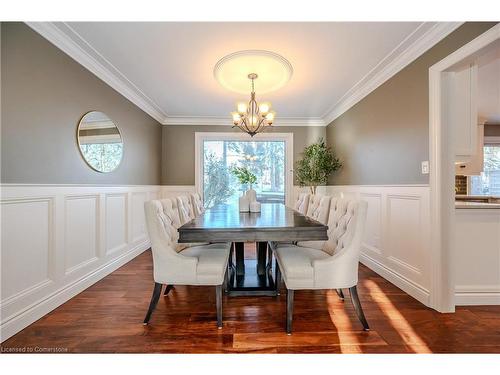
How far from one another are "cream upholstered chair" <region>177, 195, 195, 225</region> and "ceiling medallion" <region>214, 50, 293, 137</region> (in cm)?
115

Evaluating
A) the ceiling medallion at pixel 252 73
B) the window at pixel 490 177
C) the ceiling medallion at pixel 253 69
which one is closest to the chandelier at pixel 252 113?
the ceiling medallion at pixel 252 73

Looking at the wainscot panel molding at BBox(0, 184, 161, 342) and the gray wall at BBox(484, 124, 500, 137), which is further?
the gray wall at BBox(484, 124, 500, 137)

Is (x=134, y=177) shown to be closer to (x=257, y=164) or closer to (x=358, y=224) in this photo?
(x=257, y=164)

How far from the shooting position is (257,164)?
5.07 m

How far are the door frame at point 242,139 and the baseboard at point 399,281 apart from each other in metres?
2.16

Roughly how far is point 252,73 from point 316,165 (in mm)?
2319

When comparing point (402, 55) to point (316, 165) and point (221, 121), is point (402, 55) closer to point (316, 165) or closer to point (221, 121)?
point (316, 165)

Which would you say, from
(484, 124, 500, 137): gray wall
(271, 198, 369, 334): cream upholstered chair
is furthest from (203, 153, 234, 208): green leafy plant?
(484, 124, 500, 137): gray wall

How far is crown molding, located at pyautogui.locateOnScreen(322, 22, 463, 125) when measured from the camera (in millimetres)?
1960

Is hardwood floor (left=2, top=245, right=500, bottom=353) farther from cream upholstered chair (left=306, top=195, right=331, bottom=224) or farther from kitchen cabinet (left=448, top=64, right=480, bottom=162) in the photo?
kitchen cabinet (left=448, top=64, right=480, bottom=162)

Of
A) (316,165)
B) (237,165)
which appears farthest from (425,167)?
(237,165)

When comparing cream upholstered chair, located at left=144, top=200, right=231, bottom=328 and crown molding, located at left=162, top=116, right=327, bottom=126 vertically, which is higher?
crown molding, located at left=162, top=116, right=327, bottom=126
